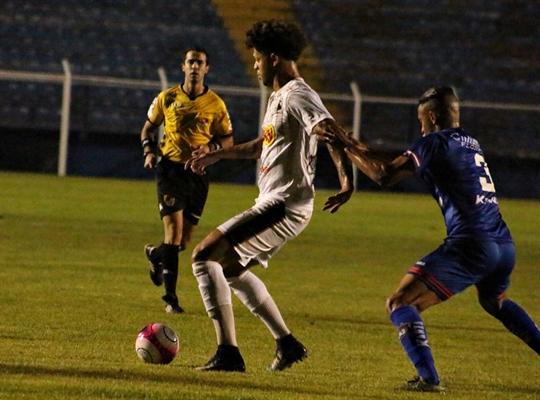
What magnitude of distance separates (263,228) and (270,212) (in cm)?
11

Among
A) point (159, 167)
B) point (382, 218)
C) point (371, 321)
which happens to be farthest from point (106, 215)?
point (371, 321)

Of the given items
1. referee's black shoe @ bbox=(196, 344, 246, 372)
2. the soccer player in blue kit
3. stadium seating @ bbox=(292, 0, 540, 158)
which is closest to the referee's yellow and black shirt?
referee's black shoe @ bbox=(196, 344, 246, 372)

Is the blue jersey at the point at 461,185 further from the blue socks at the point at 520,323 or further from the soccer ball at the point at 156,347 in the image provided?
the soccer ball at the point at 156,347

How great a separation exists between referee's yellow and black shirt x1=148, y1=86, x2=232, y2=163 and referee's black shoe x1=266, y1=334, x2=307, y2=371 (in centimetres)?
382

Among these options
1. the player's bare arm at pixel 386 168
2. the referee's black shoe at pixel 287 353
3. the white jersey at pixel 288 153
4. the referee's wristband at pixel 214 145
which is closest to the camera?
the player's bare arm at pixel 386 168

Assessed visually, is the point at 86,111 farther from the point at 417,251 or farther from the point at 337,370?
the point at 337,370

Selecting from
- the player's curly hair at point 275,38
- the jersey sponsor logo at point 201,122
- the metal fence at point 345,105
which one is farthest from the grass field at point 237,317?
the metal fence at point 345,105

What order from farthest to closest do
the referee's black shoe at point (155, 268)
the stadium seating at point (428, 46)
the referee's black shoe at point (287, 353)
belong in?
the stadium seating at point (428, 46) < the referee's black shoe at point (155, 268) < the referee's black shoe at point (287, 353)

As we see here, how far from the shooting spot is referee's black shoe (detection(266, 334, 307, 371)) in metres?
7.00

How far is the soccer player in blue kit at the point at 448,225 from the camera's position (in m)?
6.41

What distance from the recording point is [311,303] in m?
10.8

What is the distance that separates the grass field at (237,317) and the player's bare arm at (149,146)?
1.21 metres

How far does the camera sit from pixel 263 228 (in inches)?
268

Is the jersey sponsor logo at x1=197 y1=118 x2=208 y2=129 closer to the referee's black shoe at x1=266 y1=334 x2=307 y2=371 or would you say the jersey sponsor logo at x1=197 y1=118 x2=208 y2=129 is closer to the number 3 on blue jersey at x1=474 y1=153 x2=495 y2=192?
the referee's black shoe at x1=266 y1=334 x2=307 y2=371
